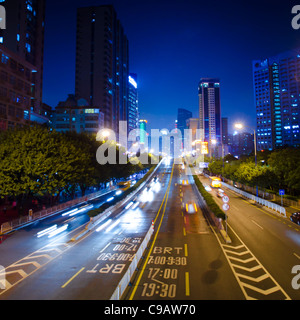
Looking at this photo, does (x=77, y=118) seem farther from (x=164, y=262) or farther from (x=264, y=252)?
(x=264, y=252)

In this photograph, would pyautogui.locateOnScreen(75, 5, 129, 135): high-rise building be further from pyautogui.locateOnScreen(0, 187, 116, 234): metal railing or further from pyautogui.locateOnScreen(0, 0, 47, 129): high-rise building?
pyautogui.locateOnScreen(0, 187, 116, 234): metal railing

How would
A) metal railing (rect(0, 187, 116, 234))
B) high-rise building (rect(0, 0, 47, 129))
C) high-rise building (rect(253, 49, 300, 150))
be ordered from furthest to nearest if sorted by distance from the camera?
high-rise building (rect(253, 49, 300, 150)) < high-rise building (rect(0, 0, 47, 129)) < metal railing (rect(0, 187, 116, 234))

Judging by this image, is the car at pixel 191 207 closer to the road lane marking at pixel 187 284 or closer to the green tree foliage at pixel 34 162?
the green tree foliage at pixel 34 162

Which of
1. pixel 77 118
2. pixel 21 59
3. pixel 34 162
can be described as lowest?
pixel 34 162

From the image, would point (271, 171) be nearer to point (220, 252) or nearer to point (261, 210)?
point (261, 210)

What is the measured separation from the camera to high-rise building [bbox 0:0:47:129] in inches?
2071

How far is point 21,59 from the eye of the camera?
5716cm

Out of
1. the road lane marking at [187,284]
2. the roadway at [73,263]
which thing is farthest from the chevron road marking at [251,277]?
the roadway at [73,263]

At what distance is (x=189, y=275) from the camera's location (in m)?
14.1

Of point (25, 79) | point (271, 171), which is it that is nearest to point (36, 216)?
point (271, 171)

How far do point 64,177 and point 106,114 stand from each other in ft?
348

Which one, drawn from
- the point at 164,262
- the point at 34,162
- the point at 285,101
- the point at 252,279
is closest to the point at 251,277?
the point at 252,279

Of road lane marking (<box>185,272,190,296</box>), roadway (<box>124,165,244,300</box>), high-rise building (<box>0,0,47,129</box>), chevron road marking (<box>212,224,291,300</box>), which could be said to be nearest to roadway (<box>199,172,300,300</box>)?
chevron road marking (<box>212,224,291,300</box>)

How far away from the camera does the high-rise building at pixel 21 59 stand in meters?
52.6
